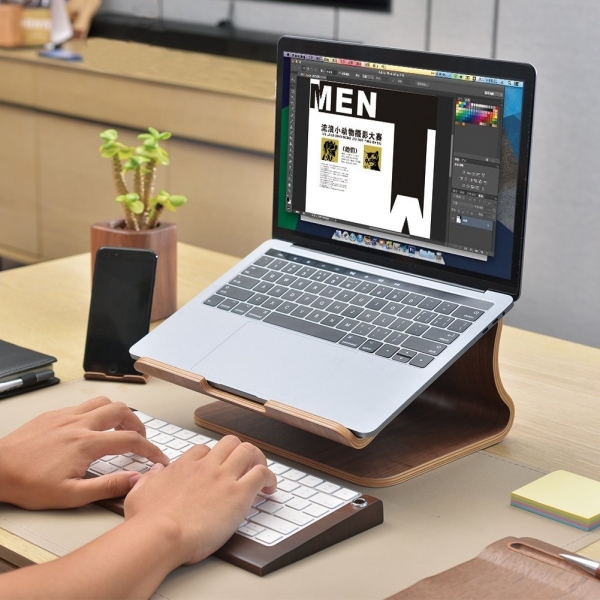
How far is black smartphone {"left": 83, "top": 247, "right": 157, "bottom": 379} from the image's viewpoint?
1.31 metres

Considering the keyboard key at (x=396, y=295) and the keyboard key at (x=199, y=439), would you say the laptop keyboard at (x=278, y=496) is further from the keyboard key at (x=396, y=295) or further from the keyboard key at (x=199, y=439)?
the keyboard key at (x=396, y=295)

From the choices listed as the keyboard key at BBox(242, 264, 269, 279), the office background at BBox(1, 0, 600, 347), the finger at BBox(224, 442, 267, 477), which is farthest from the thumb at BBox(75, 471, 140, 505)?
the office background at BBox(1, 0, 600, 347)

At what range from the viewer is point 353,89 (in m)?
1.19

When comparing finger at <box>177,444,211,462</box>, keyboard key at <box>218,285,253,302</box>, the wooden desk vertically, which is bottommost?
the wooden desk

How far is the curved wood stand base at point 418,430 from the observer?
1.08 meters

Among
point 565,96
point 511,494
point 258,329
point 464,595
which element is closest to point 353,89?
point 258,329

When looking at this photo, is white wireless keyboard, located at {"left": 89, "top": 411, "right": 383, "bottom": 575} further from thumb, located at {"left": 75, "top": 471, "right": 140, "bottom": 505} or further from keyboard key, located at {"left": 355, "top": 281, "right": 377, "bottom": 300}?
keyboard key, located at {"left": 355, "top": 281, "right": 377, "bottom": 300}

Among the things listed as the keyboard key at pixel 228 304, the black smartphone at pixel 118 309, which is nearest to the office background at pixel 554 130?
the black smartphone at pixel 118 309

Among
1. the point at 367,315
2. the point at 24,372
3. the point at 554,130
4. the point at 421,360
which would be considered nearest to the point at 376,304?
the point at 367,315

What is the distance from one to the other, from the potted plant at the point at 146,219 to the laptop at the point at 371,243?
27 cm

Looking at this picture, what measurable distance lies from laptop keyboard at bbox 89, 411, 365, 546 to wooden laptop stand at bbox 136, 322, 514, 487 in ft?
0.17

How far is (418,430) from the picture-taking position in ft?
3.81

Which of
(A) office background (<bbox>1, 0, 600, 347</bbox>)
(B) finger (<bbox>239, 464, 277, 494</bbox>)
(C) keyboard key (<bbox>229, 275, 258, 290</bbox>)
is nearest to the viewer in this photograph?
(B) finger (<bbox>239, 464, 277, 494</bbox>)

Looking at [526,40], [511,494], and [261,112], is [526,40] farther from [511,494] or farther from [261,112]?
[511,494]
